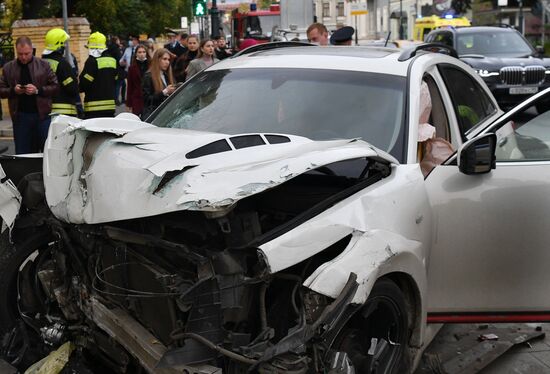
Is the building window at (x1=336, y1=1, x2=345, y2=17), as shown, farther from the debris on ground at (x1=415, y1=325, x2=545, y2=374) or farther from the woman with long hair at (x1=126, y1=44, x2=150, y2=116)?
the debris on ground at (x1=415, y1=325, x2=545, y2=374)

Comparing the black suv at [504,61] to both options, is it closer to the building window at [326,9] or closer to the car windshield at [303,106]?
the car windshield at [303,106]

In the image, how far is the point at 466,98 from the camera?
5480mm

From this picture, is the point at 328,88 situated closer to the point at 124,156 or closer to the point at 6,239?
the point at 124,156

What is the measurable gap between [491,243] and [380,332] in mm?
845

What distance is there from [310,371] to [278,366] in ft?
0.64

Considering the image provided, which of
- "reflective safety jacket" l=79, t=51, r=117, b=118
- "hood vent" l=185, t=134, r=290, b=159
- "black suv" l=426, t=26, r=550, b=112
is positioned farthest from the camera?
"black suv" l=426, t=26, r=550, b=112

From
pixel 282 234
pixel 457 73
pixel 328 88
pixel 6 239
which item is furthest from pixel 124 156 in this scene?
pixel 457 73

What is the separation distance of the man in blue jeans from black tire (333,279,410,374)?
6.08m

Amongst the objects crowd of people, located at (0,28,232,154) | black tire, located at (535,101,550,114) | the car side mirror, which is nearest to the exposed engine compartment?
the car side mirror

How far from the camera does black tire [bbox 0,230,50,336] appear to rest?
418 cm

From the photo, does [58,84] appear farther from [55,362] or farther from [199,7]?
[199,7]

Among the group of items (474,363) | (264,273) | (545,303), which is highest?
(264,273)

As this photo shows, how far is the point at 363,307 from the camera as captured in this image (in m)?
3.52

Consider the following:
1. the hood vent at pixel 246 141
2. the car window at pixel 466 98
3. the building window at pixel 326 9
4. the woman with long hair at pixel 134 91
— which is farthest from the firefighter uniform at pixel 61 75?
the building window at pixel 326 9
